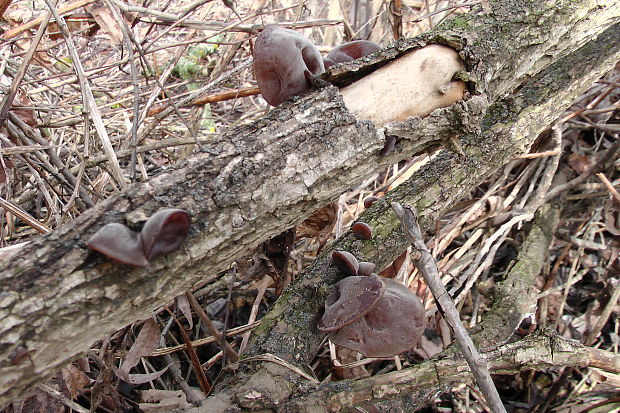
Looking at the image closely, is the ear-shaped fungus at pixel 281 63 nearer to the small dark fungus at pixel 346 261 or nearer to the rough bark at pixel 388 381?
the small dark fungus at pixel 346 261

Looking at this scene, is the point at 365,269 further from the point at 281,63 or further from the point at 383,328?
the point at 281,63

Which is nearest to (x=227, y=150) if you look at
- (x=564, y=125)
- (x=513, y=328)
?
(x=513, y=328)

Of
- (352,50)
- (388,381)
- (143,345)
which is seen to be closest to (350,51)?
(352,50)

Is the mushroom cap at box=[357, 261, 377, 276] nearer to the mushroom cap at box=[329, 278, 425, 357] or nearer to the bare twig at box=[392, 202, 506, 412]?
the mushroom cap at box=[329, 278, 425, 357]

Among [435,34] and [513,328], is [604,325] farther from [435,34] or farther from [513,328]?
[435,34]

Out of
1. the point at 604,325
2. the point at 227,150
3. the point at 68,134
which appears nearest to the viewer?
the point at 227,150

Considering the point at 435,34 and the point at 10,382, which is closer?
the point at 10,382
